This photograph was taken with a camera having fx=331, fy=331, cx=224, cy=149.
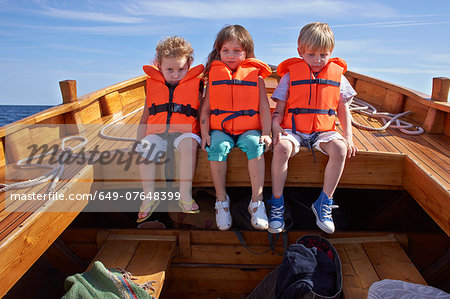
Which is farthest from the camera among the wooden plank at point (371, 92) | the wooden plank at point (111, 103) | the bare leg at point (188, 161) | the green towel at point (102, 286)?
the wooden plank at point (371, 92)

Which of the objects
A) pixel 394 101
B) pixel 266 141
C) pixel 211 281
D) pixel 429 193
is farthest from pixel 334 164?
pixel 394 101

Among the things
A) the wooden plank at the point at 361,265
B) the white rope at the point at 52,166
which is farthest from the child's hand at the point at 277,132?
the white rope at the point at 52,166

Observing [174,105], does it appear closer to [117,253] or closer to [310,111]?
[310,111]

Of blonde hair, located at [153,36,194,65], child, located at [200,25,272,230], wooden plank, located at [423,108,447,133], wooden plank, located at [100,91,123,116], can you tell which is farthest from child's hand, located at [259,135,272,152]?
wooden plank, located at [100,91,123,116]

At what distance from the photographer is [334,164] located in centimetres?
236

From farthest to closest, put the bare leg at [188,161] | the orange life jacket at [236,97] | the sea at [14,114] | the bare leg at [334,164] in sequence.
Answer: the sea at [14,114] → the orange life jacket at [236,97] → the bare leg at [188,161] → the bare leg at [334,164]

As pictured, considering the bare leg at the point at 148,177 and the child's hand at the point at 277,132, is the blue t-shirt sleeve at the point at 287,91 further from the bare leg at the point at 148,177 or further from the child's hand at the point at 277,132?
the bare leg at the point at 148,177

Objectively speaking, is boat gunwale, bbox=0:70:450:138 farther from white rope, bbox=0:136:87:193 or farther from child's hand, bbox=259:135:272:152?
child's hand, bbox=259:135:272:152

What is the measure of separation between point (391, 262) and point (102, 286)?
204 cm

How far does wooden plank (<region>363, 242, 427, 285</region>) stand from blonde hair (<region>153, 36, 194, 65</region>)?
2.13 m

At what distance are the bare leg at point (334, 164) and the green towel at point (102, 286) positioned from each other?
1.43 meters

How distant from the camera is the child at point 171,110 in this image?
2.49m

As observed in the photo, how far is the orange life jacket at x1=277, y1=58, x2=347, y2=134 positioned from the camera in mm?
2590

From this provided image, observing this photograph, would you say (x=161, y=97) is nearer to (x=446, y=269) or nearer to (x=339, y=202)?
(x=339, y=202)
